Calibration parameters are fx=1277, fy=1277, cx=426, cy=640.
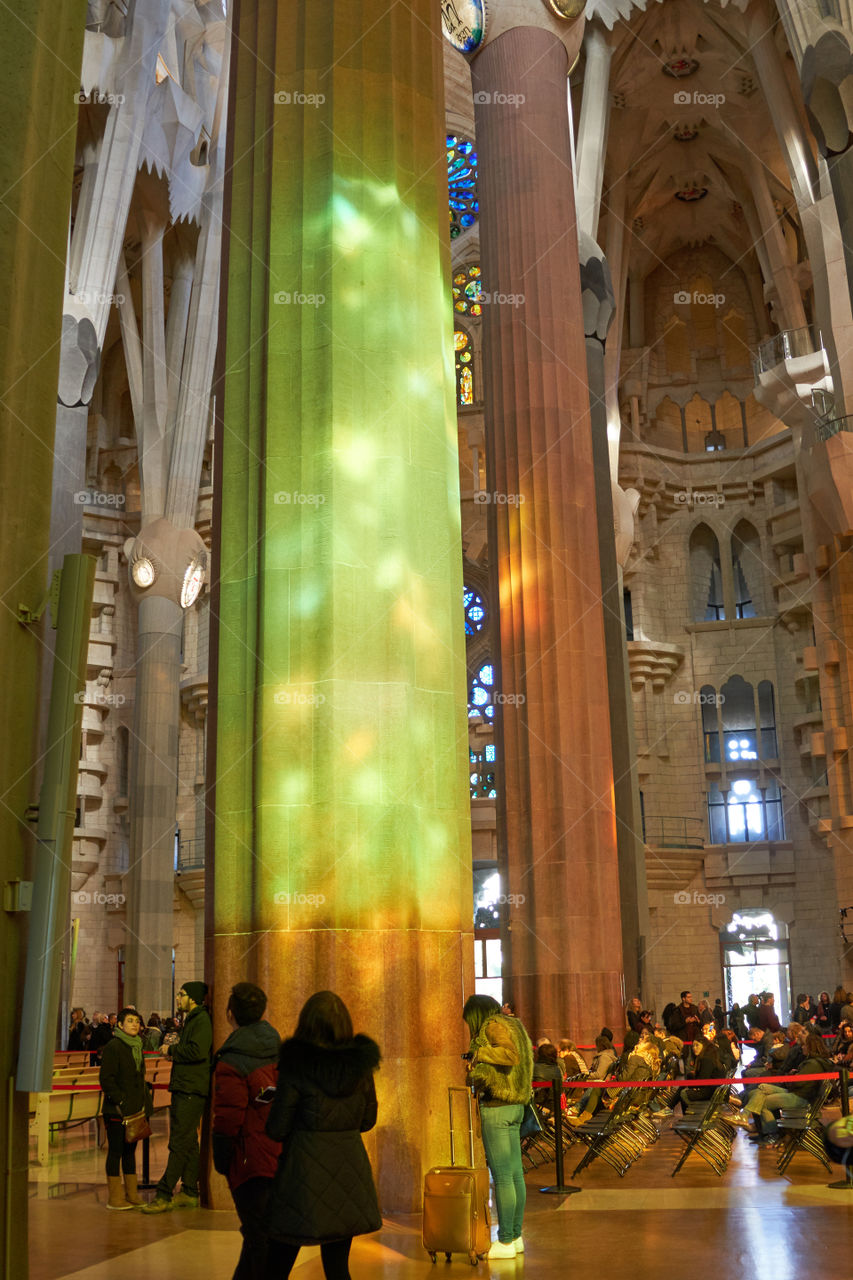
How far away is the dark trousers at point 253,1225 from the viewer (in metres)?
4.25

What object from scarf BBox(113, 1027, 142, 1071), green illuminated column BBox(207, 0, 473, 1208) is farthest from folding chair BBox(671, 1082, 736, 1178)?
scarf BBox(113, 1027, 142, 1071)

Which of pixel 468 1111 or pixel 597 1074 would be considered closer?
pixel 468 1111

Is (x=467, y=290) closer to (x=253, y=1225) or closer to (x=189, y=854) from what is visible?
(x=189, y=854)

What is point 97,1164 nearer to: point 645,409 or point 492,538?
point 492,538

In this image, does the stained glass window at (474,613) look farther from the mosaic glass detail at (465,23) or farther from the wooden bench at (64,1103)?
the wooden bench at (64,1103)

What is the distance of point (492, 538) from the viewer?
15.2 meters

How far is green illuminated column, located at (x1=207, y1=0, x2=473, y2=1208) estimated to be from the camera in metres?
7.28

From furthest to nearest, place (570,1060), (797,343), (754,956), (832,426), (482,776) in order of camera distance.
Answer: (754,956) → (482,776) → (797,343) → (832,426) → (570,1060)

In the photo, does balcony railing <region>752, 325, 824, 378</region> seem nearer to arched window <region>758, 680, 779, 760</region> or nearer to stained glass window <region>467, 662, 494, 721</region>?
arched window <region>758, 680, 779, 760</region>

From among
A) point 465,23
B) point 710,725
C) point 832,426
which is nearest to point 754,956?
point 710,725

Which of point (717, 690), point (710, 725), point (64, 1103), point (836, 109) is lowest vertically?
point (64, 1103)

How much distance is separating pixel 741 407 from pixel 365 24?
1088 inches

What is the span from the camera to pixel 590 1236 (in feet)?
21.3

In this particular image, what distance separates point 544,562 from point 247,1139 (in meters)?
10.7
